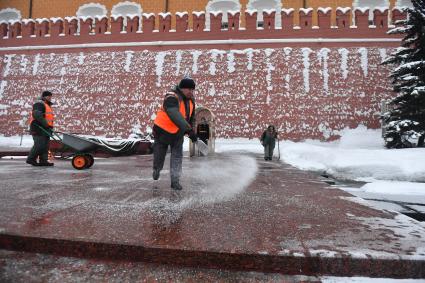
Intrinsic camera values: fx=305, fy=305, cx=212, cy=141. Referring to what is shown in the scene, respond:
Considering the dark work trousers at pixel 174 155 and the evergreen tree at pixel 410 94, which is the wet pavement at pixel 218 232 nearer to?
the dark work trousers at pixel 174 155

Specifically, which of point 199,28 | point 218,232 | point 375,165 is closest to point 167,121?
point 218,232

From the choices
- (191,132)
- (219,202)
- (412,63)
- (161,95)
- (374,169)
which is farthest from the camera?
(161,95)

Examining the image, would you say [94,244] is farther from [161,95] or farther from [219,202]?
[161,95]

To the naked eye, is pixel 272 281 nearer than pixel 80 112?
Yes

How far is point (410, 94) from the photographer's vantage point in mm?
10609

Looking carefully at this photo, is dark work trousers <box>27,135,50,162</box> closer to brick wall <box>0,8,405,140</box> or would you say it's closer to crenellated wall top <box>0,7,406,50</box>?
brick wall <box>0,8,405,140</box>

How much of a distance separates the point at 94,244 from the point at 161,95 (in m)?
13.7

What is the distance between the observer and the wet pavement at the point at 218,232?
1550 mm

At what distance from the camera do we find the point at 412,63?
11.1m

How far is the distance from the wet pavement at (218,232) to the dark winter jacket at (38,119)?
2.97 m

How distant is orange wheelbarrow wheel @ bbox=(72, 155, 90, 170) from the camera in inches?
226

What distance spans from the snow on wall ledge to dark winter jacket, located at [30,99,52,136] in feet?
28.9

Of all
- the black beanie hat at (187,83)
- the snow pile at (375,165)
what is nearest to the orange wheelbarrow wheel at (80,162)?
the black beanie hat at (187,83)

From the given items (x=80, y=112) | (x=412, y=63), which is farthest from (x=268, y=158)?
(x=80, y=112)
